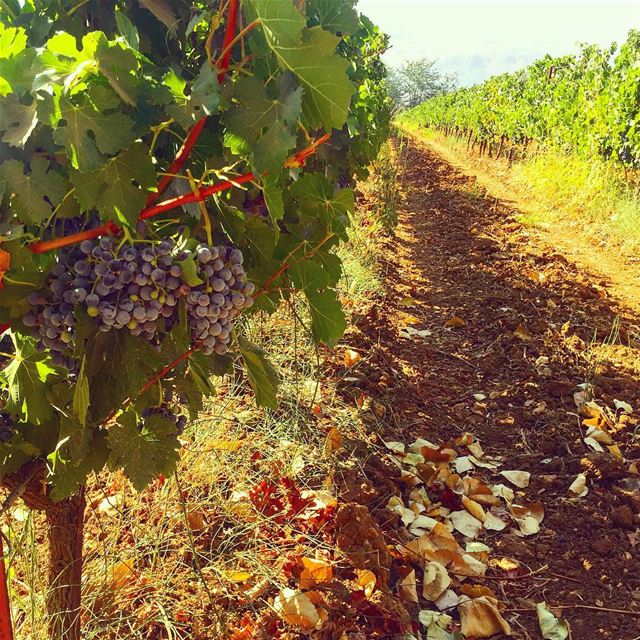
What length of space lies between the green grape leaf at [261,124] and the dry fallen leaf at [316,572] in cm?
161

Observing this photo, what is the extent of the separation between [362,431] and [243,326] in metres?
0.82

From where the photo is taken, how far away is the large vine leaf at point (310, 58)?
2.75ft

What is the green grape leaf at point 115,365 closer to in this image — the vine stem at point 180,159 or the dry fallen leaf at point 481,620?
the vine stem at point 180,159

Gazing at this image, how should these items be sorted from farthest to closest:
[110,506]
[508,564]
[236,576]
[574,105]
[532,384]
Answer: [574,105] → [532,384] → [508,564] → [110,506] → [236,576]

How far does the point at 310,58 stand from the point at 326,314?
742mm

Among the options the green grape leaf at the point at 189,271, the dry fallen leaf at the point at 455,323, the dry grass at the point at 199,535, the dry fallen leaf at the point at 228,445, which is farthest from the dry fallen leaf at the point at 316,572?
the dry fallen leaf at the point at 455,323

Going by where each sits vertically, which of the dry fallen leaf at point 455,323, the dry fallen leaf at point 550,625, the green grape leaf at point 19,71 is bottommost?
the dry fallen leaf at point 550,625

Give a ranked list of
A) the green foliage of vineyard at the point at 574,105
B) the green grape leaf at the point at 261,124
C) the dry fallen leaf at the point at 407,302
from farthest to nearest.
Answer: the green foliage of vineyard at the point at 574,105 → the dry fallen leaf at the point at 407,302 → the green grape leaf at the point at 261,124

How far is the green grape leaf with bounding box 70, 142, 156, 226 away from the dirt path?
2.05 meters

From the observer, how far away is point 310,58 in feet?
2.95

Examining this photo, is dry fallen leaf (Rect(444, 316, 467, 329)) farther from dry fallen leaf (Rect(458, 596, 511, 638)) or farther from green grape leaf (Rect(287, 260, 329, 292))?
green grape leaf (Rect(287, 260, 329, 292))

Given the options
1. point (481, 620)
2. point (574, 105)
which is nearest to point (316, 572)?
point (481, 620)

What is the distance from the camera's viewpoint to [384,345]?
4.35 metres

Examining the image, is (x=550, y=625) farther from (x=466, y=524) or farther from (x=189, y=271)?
(x=189, y=271)
